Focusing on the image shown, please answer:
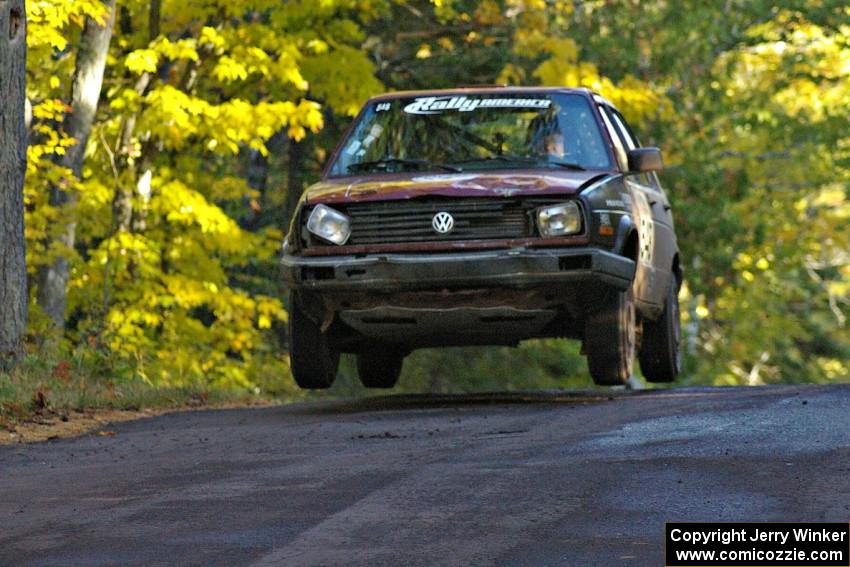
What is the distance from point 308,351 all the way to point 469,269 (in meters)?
1.54

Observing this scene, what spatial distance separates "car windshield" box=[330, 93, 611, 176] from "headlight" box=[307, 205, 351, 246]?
2.62ft

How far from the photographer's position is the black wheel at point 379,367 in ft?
48.1

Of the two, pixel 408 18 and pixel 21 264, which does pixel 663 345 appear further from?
pixel 408 18

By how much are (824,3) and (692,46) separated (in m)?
2.60

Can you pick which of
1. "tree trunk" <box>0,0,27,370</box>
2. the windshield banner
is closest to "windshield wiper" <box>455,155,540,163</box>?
the windshield banner

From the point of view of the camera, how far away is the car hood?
11594 mm

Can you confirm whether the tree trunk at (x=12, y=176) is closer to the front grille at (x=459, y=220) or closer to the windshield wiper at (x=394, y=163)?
the windshield wiper at (x=394, y=163)

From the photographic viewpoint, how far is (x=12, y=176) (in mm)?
14117

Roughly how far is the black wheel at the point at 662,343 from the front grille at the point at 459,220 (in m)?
2.76

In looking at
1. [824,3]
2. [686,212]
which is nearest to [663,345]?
[686,212]

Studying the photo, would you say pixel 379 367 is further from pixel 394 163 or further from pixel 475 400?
pixel 394 163

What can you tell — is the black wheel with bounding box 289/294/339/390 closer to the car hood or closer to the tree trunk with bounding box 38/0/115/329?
the car hood

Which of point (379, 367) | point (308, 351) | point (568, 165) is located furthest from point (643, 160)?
point (379, 367)

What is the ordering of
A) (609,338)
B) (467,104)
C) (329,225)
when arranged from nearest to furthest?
1. (329,225)
2. (609,338)
3. (467,104)
